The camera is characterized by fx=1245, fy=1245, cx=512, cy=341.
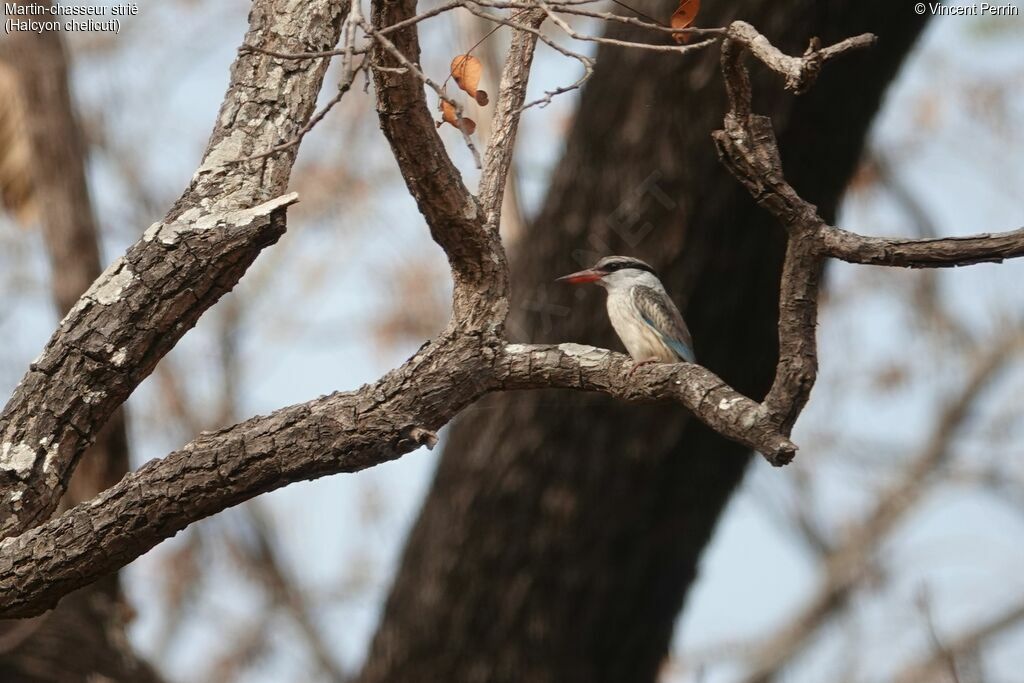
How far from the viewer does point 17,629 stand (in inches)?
174

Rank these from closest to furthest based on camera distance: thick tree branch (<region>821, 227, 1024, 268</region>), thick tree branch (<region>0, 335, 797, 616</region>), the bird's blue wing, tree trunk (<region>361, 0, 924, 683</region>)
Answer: thick tree branch (<region>821, 227, 1024, 268</region>), thick tree branch (<region>0, 335, 797, 616</region>), the bird's blue wing, tree trunk (<region>361, 0, 924, 683</region>)

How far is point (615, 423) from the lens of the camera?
472 cm

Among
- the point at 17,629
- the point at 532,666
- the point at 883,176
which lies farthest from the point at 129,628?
the point at 883,176

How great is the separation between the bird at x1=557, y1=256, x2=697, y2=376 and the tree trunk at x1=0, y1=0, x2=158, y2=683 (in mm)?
1965

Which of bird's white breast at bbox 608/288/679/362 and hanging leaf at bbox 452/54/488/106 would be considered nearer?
hanging leaf at bbox 452/54/488/106

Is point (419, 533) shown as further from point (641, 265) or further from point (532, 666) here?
point (641, 265)

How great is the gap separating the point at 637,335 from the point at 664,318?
11 cm

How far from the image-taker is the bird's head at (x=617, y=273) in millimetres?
Result: 4434

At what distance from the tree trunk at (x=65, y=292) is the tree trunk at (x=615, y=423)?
104 centimetres

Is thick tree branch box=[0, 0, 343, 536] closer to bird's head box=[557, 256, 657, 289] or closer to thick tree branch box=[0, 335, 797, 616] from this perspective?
thick tree branch box=[0, 335, 797, 616]

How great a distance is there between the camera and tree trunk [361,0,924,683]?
15.0ft

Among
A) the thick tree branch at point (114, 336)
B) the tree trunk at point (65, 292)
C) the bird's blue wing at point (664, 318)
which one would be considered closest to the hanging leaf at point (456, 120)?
the thick tree branch at point (114, 336)

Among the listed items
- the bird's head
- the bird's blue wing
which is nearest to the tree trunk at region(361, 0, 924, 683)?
the bird's head

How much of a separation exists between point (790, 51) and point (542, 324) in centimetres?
137
